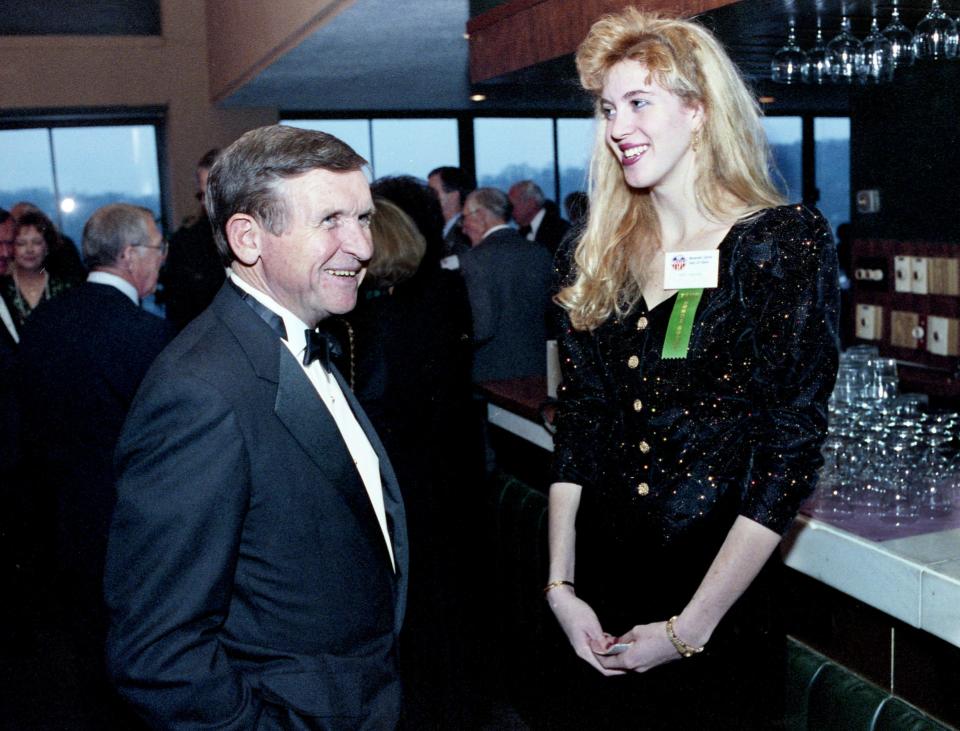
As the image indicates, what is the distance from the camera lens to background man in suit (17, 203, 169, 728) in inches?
124

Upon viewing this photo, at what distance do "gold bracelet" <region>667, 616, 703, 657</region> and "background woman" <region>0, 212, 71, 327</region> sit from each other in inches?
152

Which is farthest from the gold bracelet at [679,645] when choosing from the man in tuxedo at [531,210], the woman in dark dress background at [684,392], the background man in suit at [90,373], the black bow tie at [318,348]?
the man in tuxedo at [531,210]

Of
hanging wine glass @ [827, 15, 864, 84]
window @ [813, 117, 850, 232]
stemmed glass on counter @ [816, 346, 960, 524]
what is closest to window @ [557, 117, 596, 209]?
window @ [813, 117, 850, 232]

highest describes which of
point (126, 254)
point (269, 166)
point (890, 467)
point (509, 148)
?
point (509, 148)

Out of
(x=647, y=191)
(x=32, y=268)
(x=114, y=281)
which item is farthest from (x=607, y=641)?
(x=32, y=268)

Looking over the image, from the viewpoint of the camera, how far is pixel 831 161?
12164 mm

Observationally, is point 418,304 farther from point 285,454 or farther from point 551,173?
point 551,173

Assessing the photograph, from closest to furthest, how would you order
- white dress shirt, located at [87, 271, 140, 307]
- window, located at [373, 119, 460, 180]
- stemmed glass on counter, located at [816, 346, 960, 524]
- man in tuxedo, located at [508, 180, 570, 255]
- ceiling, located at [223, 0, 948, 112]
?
stemmed glass on counter, located at [816, 346, 960, 524], ceiling, located at [223, 0, 948, 112], white dress shirt, located at [87, 271, 140, 307], man in tuxedo, located at [508, 180, 570, 255], window, located at [373, 119, 460, 180]

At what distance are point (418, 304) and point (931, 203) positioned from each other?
10.0ft

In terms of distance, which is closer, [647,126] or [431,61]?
[647,126]

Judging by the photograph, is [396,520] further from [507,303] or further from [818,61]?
[507,303]

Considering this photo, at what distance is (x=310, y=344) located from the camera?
58.6 inches

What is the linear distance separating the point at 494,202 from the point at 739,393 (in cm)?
413

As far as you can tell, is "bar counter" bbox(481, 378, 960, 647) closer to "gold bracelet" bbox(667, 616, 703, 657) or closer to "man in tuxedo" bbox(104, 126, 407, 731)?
"gold bracelet" bbox(667, 616, 703, 657)
